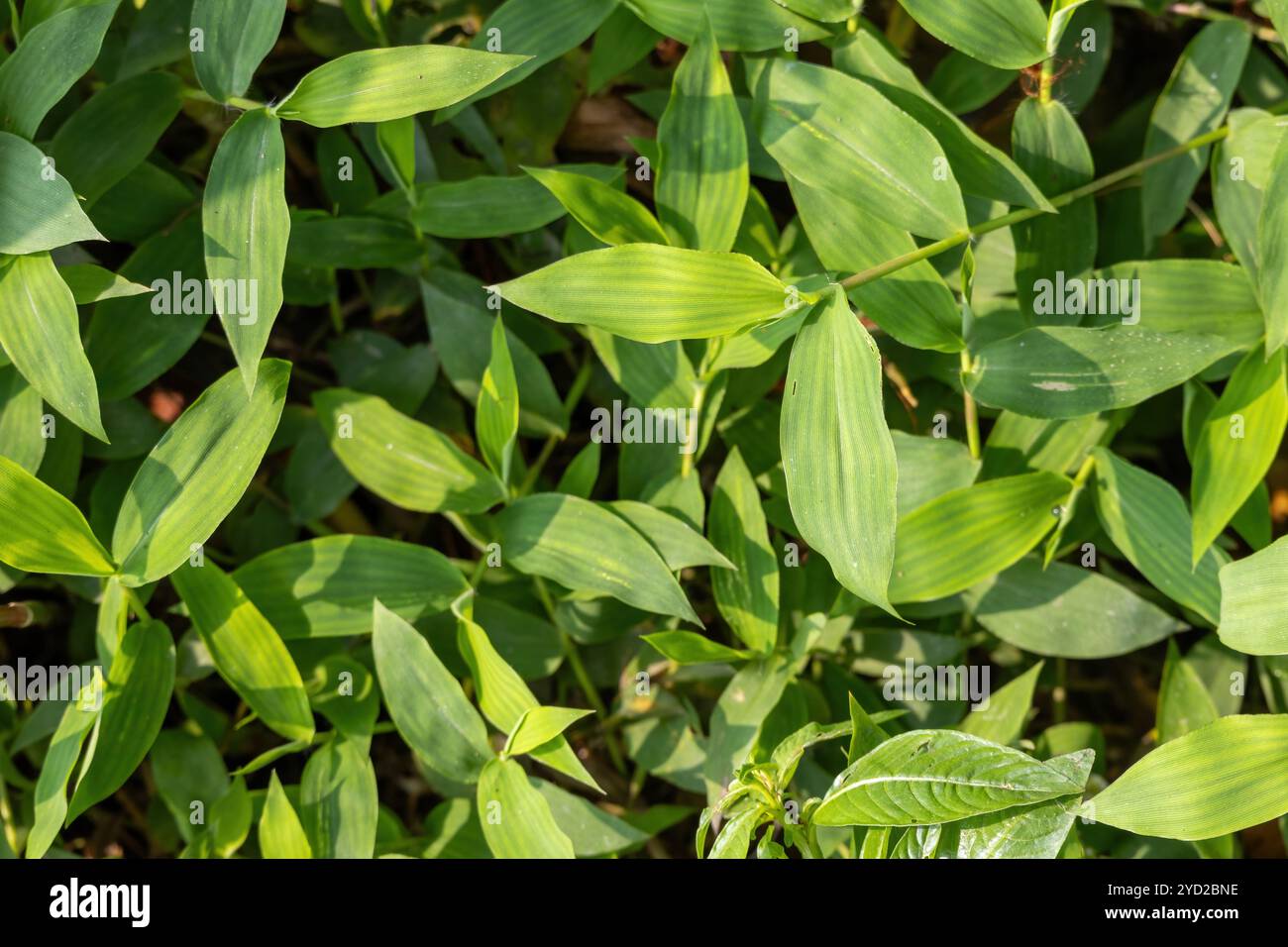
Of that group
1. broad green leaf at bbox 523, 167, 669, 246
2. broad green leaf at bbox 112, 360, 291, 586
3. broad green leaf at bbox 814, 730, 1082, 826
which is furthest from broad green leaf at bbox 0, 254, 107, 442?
broad green leaf at bbox 814, 730, 1082, 826

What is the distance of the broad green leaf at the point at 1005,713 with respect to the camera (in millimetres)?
1128

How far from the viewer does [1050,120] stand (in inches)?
41.8

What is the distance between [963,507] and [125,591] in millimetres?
802

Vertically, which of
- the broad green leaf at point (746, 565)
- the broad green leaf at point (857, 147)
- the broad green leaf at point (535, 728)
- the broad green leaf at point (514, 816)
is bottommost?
the broad green leaf at point (514, 816)

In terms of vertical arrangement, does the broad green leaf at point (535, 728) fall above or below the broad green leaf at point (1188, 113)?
below

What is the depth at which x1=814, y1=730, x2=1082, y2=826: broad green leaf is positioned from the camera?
91 cm

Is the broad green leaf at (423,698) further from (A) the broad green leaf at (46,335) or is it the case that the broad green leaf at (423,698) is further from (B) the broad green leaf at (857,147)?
(B) the broad green leaf at (857,147)

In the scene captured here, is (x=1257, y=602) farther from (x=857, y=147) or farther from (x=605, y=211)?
(x=605, y=211)

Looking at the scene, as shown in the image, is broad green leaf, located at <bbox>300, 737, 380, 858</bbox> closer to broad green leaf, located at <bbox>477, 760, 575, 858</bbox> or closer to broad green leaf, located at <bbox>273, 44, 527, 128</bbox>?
broad green leaf, located at <bbox>477, 760, 575, 858</bbox>

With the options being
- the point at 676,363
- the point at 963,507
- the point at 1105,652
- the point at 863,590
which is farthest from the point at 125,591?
the point at 1105,652

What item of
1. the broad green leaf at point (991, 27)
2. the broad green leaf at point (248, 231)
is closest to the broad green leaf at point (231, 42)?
the broad green leaf at point (248, 231)

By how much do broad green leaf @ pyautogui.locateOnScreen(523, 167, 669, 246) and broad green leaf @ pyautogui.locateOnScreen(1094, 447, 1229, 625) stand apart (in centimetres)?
50

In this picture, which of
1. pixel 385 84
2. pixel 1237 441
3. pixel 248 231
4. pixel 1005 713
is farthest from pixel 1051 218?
pixel 248 231

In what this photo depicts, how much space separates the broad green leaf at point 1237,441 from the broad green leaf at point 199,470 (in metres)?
0.86
